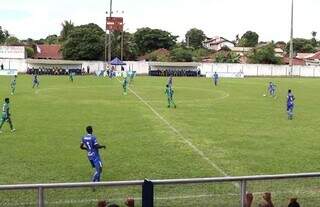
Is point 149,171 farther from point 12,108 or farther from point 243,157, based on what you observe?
point 12,108

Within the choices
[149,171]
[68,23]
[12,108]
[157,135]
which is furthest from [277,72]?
[149,171]

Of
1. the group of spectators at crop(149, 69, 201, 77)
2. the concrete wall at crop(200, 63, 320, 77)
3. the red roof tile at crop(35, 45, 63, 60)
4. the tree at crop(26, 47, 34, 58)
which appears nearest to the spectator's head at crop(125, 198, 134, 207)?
the group of spectators at crop(149, 69, 201, 77)

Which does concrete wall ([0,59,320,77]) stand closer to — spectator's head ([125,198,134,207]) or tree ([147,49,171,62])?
tree ([147,49,171,62])

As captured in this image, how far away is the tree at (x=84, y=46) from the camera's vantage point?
11400cm

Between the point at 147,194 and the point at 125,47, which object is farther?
the point at 125,47

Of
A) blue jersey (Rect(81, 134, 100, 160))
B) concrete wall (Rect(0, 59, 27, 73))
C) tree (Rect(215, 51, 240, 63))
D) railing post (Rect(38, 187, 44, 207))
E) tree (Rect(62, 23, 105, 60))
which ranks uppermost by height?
tree (Rect(62, 23, 105, 60))

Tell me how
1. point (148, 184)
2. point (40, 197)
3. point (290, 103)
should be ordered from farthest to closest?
point (290, 103), point (148, 184), point (40, 197)

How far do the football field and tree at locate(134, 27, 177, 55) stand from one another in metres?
96.2

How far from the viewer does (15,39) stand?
6304 inches

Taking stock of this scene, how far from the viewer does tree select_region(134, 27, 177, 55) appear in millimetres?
137375

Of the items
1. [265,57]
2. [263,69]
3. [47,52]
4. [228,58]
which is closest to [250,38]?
[228,58]

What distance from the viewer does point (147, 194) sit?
868 centimetres

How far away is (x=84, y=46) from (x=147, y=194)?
107 m

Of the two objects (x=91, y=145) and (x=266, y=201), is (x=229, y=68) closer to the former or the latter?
(x=91, y=145)
